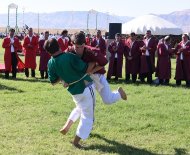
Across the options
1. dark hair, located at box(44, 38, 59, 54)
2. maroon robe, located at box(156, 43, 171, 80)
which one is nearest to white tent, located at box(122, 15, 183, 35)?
maroon robe, located at box(156, 43, 171, 80)

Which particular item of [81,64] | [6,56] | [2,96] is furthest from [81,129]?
[6,56]

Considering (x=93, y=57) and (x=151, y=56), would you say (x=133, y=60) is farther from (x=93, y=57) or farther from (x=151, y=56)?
(x=93, y=57)

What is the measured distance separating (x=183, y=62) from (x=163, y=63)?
635mm

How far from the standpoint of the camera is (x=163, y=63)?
14.5 metres

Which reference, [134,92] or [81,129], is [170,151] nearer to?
[81,129]

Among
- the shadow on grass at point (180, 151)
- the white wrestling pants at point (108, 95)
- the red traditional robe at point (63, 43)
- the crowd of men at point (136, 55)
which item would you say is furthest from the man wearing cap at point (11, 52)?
the shadow on grass at point (180, 151)

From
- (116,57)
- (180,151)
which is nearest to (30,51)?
(116,57)

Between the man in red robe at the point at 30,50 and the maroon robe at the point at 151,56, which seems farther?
the man in red robe at the point at 30,50

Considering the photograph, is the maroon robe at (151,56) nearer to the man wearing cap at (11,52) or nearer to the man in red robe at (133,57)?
the man in red robe at (133,57)

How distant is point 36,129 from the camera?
299 inches

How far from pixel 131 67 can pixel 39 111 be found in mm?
6374

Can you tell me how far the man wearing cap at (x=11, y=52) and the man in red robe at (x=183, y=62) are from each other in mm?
5341

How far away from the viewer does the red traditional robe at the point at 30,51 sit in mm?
15742

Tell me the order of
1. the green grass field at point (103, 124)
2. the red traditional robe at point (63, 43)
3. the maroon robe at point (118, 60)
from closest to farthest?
the green grass field at point (103, 124), the red traditional robe at point (63, 43), the maroon robe at point (118, 60)
